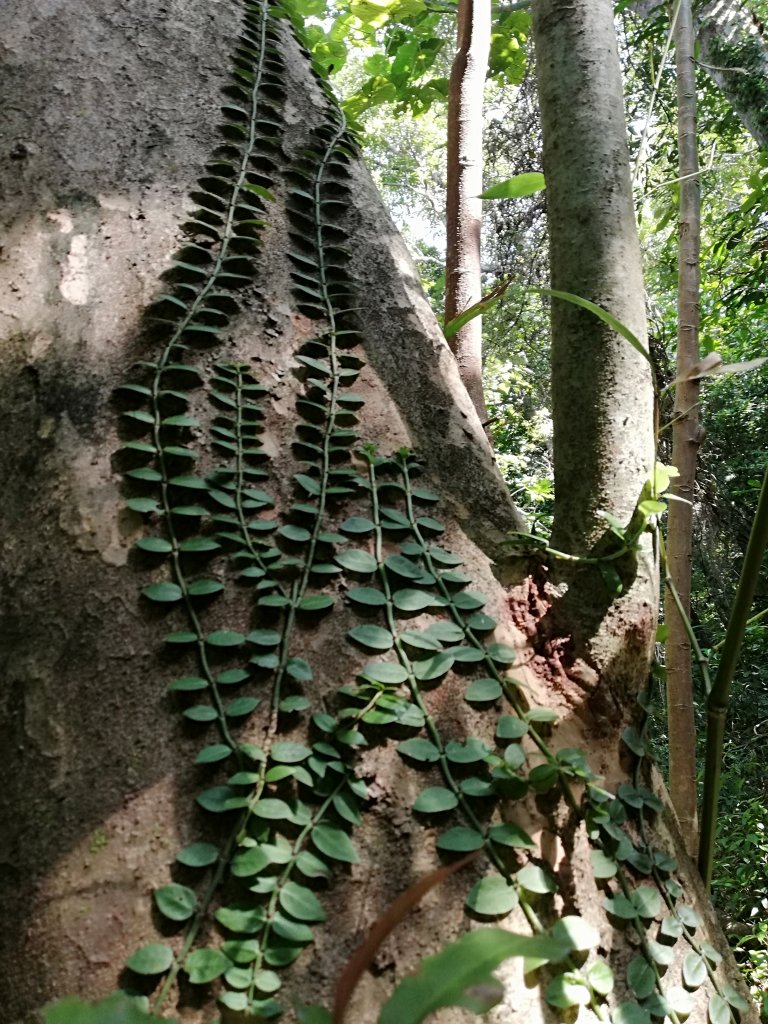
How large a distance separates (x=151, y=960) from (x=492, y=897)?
14.1 inches

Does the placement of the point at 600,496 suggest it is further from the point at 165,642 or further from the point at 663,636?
the point at 165,642

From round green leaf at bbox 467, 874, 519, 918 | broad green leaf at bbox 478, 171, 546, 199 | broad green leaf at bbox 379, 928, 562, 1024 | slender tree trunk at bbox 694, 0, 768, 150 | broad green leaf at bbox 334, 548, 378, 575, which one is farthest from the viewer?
slender tree trunk at bbox 694, 0, 768, 150

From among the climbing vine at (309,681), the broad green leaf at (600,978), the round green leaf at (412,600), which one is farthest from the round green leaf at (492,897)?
the round green leaf at (412,600)

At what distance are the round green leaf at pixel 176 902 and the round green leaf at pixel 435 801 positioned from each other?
26 cm

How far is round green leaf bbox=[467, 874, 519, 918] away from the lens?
0.83 m

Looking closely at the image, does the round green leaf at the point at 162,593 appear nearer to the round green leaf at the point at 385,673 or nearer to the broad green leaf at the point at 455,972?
the round green leaf at the point at 385,673

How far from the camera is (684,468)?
1978 mm

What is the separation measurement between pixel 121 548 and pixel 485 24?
192cm

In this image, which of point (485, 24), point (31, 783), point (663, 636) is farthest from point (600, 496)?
point (485, 24)

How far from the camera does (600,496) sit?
115cm

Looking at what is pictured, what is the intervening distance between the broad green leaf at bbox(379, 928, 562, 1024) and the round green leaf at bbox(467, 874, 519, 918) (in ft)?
1.62

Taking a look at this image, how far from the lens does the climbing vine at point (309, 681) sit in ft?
2.64

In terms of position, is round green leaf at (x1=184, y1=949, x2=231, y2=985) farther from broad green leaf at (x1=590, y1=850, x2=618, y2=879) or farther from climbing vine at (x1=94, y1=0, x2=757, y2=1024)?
broad green leaf at (x1=590, y1=850, x2=618, y2=879)

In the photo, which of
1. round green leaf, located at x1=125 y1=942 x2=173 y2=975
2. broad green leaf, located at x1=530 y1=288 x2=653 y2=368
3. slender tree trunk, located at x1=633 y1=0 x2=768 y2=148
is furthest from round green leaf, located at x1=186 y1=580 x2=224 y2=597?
slender tree trunk, located at x1=633 y1=0 x2=768 y2=148
